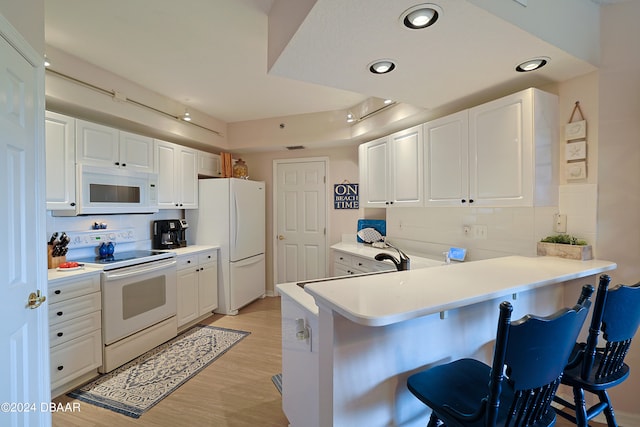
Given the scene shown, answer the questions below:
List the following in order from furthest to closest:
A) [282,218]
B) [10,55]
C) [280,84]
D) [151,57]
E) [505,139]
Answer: [282,218]
[280,84]
[151,57]
[505,139]
[10,55]

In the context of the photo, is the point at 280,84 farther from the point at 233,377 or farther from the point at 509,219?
the point at 233,377

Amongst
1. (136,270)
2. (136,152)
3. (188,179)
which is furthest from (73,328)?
(188,179)

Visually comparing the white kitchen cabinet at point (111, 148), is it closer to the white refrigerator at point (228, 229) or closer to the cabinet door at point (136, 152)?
the cabinet door at point (136, 152)

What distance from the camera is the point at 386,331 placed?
50.8 inches

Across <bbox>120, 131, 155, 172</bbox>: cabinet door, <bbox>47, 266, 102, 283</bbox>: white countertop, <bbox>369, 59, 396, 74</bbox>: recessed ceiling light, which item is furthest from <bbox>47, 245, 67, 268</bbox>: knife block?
<bbox>369, 59, 396, 74</bbox>: recessed ceiling light

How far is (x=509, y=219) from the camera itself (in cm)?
229

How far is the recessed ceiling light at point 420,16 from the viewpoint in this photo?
4.14 ft

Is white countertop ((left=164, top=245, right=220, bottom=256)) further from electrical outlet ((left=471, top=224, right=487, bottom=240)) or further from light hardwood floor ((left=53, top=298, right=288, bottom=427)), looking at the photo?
electrical outlet ((left=471, top=224, right=487, bottom=240))

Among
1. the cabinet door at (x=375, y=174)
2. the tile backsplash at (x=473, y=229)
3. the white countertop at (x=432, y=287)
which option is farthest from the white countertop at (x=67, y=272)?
the tile backsplash at (x=473, y=229)

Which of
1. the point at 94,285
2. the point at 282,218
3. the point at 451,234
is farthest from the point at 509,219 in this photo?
the point at 94,285

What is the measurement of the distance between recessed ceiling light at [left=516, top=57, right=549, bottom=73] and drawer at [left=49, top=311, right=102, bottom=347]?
3.54 meters

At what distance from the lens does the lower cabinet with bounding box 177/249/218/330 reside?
323 centimetres

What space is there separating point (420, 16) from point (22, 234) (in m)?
2.03

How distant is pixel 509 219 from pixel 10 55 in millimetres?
3059
